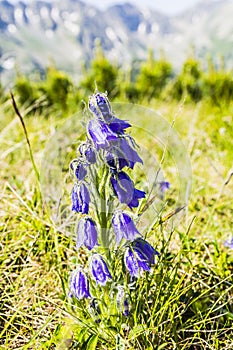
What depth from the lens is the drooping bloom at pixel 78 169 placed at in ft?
3.92

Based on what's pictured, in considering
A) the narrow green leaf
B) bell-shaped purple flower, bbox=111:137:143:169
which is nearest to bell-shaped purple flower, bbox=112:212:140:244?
bell-shaped purple flower, bbox=111:137:143:169

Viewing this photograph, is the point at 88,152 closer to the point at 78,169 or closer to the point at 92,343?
the point at 78,169

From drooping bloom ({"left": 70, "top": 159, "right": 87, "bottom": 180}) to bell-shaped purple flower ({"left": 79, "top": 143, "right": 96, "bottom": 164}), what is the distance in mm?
30

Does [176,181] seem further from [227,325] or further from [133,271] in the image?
[133,271]

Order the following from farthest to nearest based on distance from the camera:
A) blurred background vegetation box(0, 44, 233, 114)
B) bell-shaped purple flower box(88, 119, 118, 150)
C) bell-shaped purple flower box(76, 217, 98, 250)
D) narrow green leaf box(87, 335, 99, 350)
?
blurred background vegetation box(0, 44, 233, 114) → narrow green leaf box(87, 335, 99, 350) → bell-shaped purple flower box(76, 217, 98, 250) → bell-shaped purple flower box(88, 119, 118, 150)

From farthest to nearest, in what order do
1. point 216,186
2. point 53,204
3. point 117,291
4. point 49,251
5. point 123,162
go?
point 216,186, point 53,204, point 49,251, point 117,291, point 123,162

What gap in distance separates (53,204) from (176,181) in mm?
1082

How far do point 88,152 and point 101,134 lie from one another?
0.09 meters

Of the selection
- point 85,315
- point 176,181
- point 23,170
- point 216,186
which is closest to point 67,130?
point 23,170

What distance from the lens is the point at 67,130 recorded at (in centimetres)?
382

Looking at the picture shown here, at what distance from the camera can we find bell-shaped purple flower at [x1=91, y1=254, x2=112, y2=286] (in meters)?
1.26

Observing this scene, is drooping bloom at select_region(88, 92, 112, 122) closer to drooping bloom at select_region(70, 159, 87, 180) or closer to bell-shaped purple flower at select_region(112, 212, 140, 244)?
drooping bloom at select_region(70, 159, 87, 180)

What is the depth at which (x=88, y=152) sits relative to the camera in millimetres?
1184

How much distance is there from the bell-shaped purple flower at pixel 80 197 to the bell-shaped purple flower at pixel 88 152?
0.08 m
